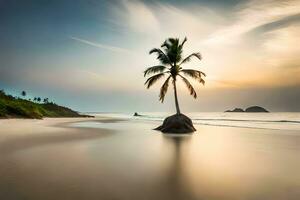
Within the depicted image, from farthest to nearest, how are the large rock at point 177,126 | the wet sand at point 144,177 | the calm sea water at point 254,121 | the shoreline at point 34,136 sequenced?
the calm sea water at point 254,121 < the large rock at point 177,126 < the shoreline at point 34,136 < the wet sand at point 144,177

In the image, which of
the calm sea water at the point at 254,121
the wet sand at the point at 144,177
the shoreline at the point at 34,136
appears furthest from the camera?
the calm sea water at the point at 254,121

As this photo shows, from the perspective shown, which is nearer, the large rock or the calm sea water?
the large rock

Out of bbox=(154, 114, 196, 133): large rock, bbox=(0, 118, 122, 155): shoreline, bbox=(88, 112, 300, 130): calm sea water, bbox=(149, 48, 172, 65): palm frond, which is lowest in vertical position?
bbox=(0, 118, 122, 155): shoreline

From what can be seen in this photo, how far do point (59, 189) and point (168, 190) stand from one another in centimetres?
217

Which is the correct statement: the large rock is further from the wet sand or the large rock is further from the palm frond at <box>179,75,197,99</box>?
the wet sand

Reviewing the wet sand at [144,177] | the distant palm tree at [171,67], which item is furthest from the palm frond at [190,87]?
the wet sand at [144,177]

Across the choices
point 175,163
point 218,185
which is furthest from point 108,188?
point 175,163

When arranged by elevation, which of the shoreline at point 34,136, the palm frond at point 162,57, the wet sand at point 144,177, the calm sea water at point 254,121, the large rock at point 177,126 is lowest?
the wet sand at point 144,177

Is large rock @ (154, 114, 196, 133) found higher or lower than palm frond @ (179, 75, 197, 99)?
lower

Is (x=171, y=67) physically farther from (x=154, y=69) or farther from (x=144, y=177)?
(x=144, y=177)

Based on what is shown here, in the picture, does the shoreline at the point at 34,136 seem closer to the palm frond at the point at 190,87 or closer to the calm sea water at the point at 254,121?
the palm frond at the point at 190,87

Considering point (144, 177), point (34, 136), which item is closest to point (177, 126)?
point (34, 136)

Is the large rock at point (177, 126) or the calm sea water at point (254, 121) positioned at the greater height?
the calm sea water at point (254, 121)

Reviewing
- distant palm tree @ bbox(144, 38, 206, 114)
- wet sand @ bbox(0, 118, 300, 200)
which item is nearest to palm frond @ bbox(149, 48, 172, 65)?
distant palm tree @ bbox(144, 38, 206, 114)
